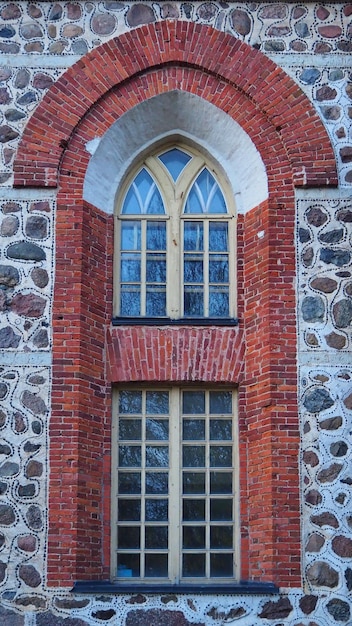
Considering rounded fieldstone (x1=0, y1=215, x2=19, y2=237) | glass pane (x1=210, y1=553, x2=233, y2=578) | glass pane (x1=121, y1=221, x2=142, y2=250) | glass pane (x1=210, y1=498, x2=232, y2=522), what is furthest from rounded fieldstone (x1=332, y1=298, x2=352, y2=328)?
rounded fieldstone (x1=0, y1=215, x2=19, y2=237)

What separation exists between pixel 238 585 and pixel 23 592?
233 centimetres

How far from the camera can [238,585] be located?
490 inches

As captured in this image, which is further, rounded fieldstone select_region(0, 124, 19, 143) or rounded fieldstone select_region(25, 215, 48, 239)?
rounded fieldstone select_region(0, 124, 19, 143)

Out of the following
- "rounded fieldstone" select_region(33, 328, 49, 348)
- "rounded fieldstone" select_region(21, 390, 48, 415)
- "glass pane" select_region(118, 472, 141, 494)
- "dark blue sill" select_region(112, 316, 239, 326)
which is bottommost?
"glass pane" select_region(118, 472, 141, 494)

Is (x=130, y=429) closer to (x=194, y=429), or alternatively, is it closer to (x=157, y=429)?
(x=157, y=429)

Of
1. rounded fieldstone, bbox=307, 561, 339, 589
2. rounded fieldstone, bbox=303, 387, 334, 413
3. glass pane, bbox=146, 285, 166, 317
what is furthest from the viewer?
glass pane, bbox=146, 285, 166, 317

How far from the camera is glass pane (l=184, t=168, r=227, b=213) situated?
1387 cm

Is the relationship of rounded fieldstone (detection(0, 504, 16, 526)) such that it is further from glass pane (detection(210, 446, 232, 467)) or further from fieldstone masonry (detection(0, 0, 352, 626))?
glass pane (detection(210, 446, 232, 467))

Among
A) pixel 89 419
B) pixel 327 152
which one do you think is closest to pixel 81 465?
pixel 89 419

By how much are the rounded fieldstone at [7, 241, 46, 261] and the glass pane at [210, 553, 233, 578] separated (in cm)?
391

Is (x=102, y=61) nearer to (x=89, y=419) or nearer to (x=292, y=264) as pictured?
(x=292, y=264)

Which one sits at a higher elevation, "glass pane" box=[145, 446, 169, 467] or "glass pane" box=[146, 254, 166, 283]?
"glass pane" box=[146, 254, 166, 283]

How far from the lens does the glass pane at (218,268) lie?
13.6 m

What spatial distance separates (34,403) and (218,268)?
9.15 ft
